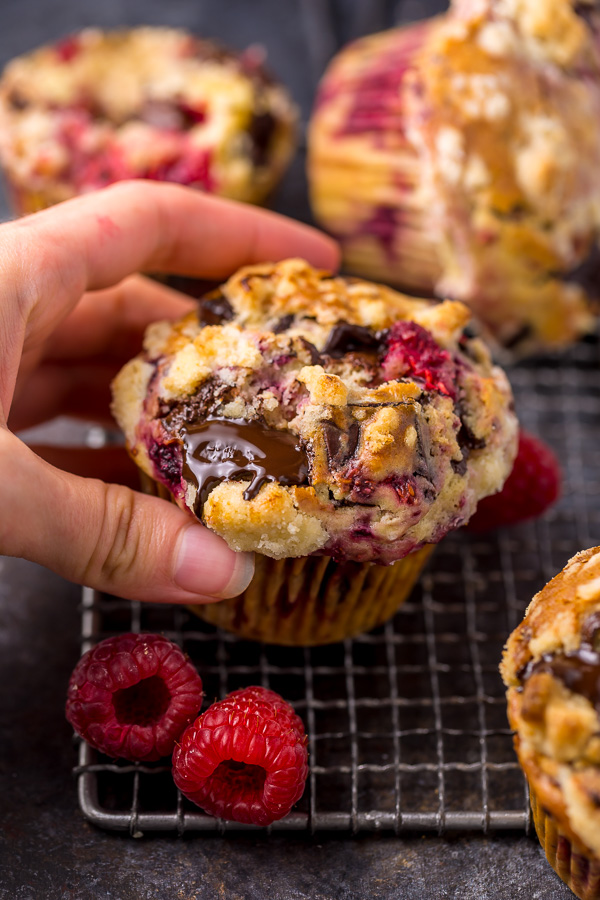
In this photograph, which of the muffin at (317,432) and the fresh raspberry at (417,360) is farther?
the fresh raspberry at (417,360)

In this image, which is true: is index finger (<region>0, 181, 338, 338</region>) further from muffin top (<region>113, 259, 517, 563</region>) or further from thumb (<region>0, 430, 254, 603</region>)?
thumb (<region>0, 430, 254, 603</region>)

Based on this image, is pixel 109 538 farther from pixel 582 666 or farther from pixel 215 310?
pixel 582 666

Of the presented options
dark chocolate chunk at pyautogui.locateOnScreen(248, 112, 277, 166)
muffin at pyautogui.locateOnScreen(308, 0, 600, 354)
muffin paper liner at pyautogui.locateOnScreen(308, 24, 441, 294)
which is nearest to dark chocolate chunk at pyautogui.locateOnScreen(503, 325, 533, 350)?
muffin at pyautogui.locateOnScreen(308, 0, 600, 354)

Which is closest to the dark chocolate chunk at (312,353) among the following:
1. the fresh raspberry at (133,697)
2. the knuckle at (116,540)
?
the knuckle at (116,540)

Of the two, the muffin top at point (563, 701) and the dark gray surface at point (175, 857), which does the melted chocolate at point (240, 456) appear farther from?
the dark gray surface at point (175, 857)

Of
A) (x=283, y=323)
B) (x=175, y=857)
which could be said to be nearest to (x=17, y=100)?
(x=283, y=323)

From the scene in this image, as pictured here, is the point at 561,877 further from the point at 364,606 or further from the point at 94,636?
the point at 94,636
